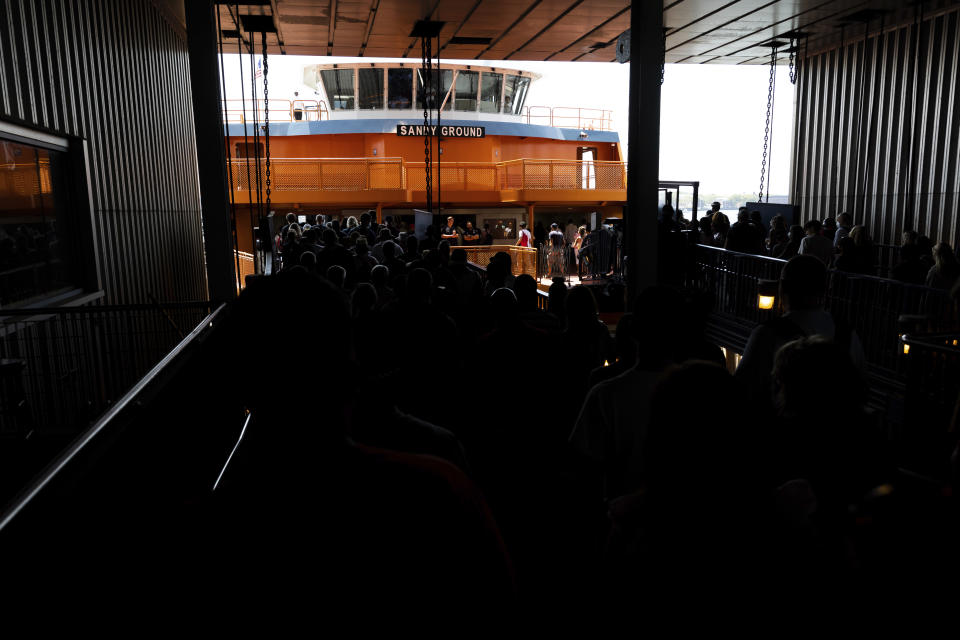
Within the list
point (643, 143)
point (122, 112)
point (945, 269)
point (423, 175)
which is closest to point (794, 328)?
point (643, 143)

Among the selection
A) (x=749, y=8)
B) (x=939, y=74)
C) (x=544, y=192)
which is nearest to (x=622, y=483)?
(x=749, y=8)

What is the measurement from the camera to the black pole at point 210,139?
6680 mm

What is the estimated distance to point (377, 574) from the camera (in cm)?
119

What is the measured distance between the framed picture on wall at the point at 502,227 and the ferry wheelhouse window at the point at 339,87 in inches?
324

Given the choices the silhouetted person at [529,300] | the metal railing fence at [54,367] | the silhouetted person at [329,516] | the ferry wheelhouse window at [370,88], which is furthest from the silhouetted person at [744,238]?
the ferry wheelhouse window at [370,88]

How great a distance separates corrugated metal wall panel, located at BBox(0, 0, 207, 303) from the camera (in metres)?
6.39

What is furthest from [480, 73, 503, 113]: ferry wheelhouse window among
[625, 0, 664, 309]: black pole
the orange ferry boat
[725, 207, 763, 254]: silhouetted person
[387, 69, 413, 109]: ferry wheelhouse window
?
[625, 0, 664, 309]: black pole

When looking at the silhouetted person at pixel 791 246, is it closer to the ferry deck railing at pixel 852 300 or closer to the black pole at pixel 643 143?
the ferry deck railing at pixel 852 300

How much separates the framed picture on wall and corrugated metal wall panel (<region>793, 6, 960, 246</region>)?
13399mm

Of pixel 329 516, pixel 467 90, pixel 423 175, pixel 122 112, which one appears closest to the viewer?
pixel 329 516

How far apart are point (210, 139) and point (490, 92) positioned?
26327 mm

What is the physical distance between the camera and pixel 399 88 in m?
30.4

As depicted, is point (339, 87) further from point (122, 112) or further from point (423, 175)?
point (122, 112)

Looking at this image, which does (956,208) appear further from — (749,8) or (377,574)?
(377,574)
